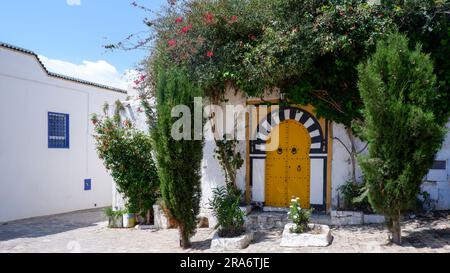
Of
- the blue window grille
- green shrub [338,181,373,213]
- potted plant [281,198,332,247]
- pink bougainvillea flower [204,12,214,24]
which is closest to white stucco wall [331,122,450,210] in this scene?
green shrub [338,181,373,213]

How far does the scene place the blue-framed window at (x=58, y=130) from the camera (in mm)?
12461

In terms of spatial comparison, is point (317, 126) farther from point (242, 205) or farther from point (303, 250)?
point (303, 250)

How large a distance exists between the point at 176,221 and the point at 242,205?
2182 mm

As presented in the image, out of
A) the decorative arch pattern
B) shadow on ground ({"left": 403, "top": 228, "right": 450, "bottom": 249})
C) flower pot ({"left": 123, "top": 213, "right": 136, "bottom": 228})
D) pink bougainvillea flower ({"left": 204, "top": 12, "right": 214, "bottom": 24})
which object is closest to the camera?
shadow on ground ({"left": 403, "top": 228, "right": 450, "bottom": 249})

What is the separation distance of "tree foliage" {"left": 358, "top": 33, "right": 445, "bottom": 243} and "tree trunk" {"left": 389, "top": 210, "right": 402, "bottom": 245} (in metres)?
0.11

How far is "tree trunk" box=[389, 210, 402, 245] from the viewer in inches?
232

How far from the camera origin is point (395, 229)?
5.95m

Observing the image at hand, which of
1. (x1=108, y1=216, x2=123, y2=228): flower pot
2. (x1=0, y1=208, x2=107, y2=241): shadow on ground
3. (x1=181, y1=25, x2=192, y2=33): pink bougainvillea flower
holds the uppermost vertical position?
(x1=181, y1=25, x2=192, y2=33): pink bougainvillea flower

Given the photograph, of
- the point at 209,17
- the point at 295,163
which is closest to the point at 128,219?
the point at 295,163

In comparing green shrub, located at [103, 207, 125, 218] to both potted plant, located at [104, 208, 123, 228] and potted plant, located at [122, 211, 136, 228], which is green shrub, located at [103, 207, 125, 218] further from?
potted plant, located at [122, 211, 136, 228]

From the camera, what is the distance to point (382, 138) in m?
5.75

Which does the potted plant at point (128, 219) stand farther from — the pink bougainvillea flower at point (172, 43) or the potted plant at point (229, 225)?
the pink bougainvillea flower at point (172, 43)

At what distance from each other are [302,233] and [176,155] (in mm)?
2565

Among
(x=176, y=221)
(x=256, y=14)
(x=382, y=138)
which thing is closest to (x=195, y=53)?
(x=256, y=14)
